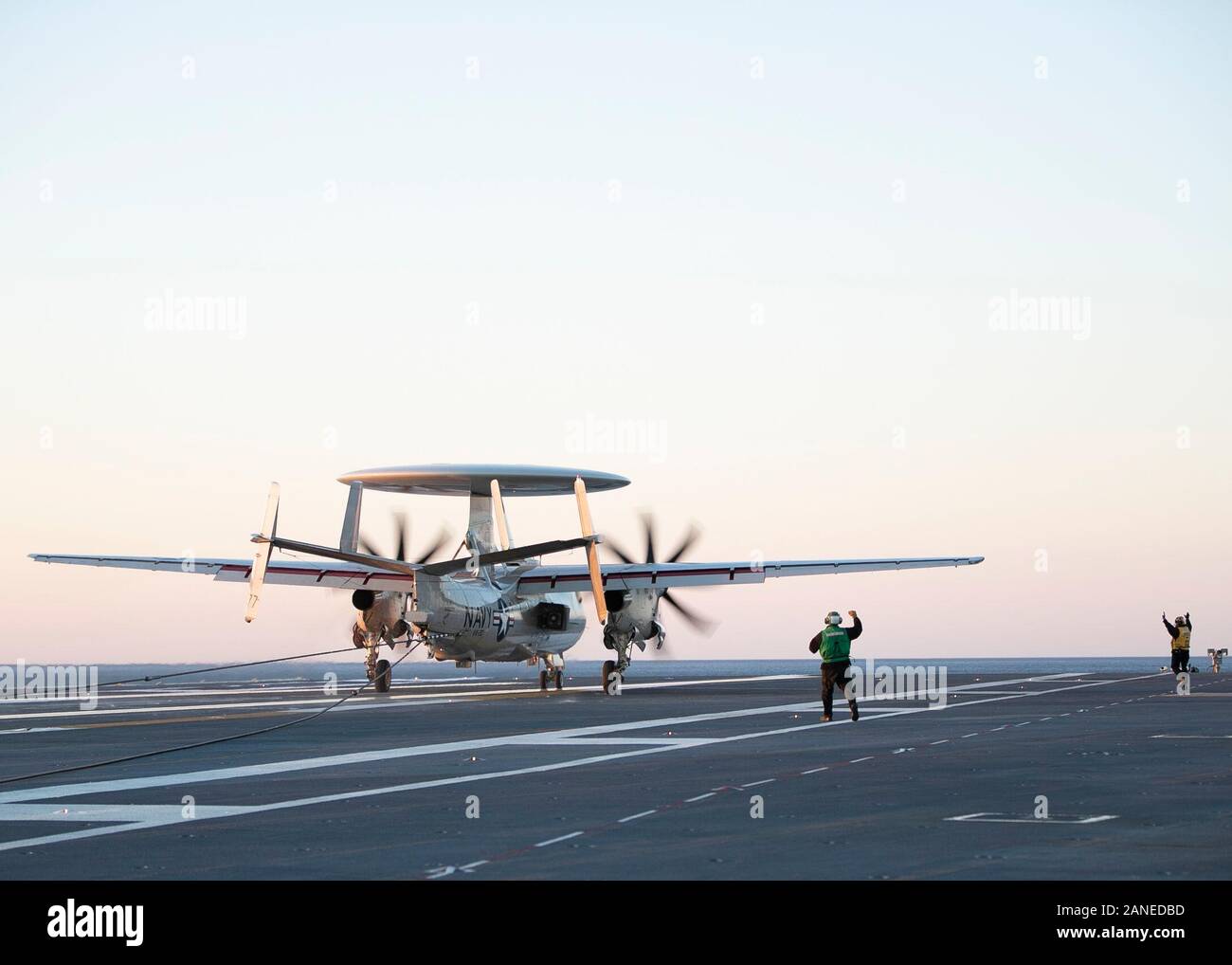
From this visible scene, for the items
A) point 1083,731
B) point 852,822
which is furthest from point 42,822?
point 1083,731

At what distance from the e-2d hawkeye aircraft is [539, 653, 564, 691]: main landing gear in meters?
0.84

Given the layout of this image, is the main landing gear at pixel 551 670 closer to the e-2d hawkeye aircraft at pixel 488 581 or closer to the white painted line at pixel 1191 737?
the e-2d hawkeye aircraft at pixel 488 581

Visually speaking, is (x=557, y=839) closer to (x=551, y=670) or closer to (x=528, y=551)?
(x=528, y=551)

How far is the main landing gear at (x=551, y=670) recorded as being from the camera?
51656 millimetres

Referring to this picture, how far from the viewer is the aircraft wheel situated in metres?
47.5

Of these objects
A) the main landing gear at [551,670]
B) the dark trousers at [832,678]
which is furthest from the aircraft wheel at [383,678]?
the dark trousers at [832,678]

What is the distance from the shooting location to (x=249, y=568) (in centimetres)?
4641

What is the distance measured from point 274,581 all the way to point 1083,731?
27220 mm

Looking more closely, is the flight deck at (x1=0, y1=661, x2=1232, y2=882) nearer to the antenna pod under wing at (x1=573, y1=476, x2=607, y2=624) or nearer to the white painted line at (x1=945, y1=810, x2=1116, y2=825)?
the white painted line at (x1=945, y1=810, x2=1116, y2=825)

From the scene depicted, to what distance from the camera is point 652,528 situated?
5028cm

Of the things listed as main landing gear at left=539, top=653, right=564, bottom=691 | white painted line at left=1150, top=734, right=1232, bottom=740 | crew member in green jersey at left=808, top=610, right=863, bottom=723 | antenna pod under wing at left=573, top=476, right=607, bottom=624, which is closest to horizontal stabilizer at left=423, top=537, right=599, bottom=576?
antenna pod under wing at left=573, top=476, right=607, bottom=624

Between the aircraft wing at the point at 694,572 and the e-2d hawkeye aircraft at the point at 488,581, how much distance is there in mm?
31
